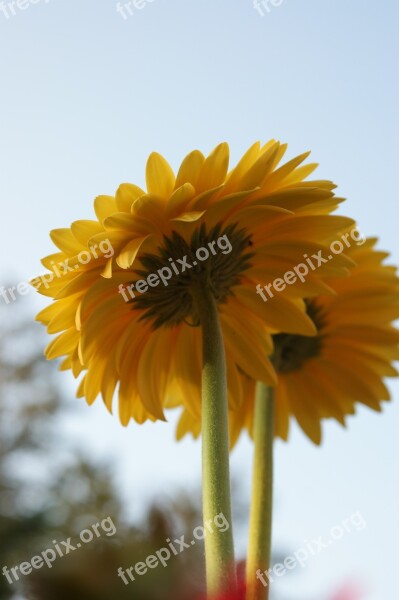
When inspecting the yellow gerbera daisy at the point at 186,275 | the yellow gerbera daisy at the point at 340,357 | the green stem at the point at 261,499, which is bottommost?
the green stem at the point at 261,499

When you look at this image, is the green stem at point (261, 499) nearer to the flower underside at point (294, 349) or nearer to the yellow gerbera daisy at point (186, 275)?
the yellow gerbera daisy at point (186, 275)

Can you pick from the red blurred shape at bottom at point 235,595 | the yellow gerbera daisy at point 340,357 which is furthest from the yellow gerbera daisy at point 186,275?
the red blurred shape at bottom at point 235,595

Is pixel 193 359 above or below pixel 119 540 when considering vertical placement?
above

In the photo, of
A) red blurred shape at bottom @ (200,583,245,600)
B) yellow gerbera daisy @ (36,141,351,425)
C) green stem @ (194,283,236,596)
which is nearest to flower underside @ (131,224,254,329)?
yellow gerbera daisy @ (36,141,351,425)

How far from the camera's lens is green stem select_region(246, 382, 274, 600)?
2.67 feet

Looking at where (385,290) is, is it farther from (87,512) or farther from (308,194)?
(87,512)

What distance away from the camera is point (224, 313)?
1348 millimetres

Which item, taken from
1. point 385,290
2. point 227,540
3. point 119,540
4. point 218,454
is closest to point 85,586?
point 119,540

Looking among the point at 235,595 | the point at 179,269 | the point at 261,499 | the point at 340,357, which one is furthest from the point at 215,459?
the point at 340,357

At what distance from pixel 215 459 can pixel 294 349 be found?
2.39ft

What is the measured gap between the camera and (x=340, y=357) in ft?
5.27

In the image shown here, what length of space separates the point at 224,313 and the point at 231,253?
130mm

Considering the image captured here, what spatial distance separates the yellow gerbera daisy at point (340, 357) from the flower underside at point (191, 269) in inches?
9.6

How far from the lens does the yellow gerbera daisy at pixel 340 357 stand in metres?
1.52
